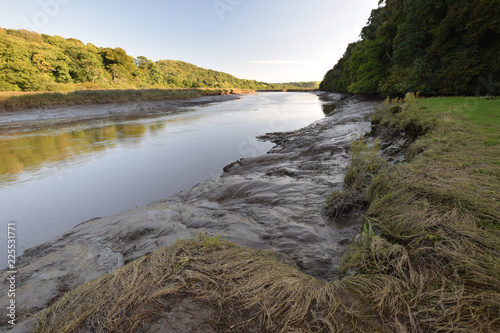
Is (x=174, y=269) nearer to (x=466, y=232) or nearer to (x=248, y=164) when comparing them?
(x=466, y=232)

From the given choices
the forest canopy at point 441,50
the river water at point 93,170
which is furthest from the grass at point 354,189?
the forest canopy at point 441,50

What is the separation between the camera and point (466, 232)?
200 cm

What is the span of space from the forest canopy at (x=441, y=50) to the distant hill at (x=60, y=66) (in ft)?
139

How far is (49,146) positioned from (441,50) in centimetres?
2560

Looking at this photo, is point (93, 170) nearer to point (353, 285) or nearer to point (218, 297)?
point (218, 297)

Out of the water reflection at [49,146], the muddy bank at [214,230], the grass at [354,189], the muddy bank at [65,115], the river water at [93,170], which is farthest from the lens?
the muddy bank at [65,115]

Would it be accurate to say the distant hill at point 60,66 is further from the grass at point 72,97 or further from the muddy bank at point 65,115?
the muddy bank at point 65,115

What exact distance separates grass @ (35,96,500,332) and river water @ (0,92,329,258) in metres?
3.79

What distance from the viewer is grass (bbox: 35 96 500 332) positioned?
1.46 m

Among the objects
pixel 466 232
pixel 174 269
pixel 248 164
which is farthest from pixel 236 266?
pixel 248 164

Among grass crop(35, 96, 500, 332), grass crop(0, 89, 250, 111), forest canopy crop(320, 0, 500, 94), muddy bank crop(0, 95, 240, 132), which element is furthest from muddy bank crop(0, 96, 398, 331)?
grass crop(0, 89, 250, 111)

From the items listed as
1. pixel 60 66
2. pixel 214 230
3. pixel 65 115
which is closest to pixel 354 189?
pixel 214 230

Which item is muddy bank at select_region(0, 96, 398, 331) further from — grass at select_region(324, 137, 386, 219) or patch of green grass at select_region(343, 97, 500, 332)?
patch of green grass at select_region(343, 97, 500, 332)

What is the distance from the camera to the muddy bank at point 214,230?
272 cm
